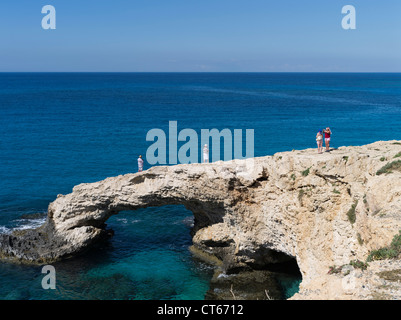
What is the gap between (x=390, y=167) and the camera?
63.5 ft

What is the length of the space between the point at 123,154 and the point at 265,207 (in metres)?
32.2

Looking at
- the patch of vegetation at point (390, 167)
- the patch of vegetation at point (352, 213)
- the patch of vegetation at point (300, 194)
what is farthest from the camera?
the patch of vegetation at point (300, 194)

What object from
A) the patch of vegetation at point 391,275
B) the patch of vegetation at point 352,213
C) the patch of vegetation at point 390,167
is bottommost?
the patch of vegetation at point 391,275

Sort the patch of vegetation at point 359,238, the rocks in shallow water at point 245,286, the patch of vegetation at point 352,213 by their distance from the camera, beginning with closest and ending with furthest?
the patch of vegetation at point 359,238
the patch of vegetation at point 352,213
the rocks in shallow water at point 245,286

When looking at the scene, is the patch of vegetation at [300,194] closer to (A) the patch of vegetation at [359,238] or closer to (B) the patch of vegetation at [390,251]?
(A) the patch of vegetation at [359,238]

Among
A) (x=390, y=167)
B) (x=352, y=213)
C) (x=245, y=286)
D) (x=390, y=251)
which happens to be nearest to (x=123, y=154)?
(x=245, y=286)

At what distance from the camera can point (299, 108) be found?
3538 inches

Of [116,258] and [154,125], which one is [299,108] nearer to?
[154,125]

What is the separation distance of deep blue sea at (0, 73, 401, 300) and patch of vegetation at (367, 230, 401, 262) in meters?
10.6

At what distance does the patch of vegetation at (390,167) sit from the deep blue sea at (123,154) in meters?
9.62

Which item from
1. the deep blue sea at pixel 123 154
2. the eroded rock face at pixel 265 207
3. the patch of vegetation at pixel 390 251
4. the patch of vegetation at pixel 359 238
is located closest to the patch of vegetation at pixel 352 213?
the eroded rock face at pixel 265 207

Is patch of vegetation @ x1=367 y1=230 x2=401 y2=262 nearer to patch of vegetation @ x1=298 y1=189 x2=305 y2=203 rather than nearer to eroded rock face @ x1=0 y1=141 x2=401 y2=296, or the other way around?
eroded rock face @ x1=0 y1=141 x2=401 y2=296

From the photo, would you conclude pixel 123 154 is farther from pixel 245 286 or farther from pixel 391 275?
pixel 391 275

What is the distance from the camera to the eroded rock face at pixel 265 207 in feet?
61.7
